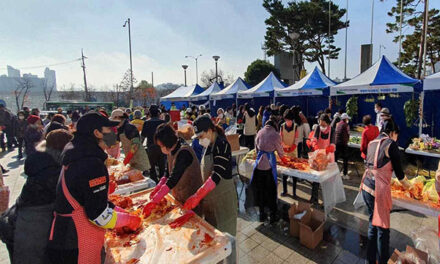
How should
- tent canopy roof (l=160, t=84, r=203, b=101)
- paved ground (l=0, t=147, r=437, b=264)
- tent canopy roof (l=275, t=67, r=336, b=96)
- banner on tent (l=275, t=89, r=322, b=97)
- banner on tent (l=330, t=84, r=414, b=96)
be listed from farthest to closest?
1. tent canopy roof (l=160, t=84, r=203, b=101)
2. tent canopy roof (l=275, t=67, r=336, b=96)
3. banner on tent (l=275, t=89, r=322, b=97)
4. banner on tent (l=330, t=84, r=414, b=96)
5. paved ground (l=0, t=147, r=437, b=264)

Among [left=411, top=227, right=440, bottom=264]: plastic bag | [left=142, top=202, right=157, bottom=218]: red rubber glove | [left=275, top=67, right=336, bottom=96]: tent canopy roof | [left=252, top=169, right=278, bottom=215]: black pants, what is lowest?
[left=411, top=227, right=440, bottom=264]: plastic bag

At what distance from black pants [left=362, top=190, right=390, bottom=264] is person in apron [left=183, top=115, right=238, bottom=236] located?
1.60 meters

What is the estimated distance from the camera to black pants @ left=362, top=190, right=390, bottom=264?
252cm

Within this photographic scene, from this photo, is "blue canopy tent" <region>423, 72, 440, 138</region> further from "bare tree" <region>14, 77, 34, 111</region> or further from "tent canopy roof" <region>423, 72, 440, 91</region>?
"bare tree" <region>14, 77, 34, 111</region>

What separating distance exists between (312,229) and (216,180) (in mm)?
1950

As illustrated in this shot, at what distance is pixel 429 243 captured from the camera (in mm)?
2562

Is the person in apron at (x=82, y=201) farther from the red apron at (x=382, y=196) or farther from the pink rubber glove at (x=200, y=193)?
the red apron at (x=382, y=196)

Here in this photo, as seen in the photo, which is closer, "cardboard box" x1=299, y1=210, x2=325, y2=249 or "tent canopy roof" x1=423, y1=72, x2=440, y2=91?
"cardboard box" x1=299, y1=210, x2=325, y2=249

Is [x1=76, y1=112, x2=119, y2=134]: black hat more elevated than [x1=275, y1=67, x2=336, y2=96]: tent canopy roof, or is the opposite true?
[x1=275, y1=67, x2=336, y2=96]: tent canopy roof

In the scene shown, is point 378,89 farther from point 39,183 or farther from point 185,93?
point 185,93

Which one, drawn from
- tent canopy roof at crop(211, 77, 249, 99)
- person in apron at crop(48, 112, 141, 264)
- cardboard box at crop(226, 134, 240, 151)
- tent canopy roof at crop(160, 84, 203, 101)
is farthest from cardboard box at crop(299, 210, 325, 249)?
tent canopy roof at crop(160, 84, 203, 101)

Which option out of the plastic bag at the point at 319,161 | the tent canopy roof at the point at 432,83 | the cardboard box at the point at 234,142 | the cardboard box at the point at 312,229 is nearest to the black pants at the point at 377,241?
the cardboard box at the point at 312,229

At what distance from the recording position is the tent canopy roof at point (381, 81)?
6.80 meters

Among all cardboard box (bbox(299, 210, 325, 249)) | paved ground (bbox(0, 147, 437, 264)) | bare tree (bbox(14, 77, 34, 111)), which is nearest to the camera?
paved ground (bbox(0, 147, 437, 264))
